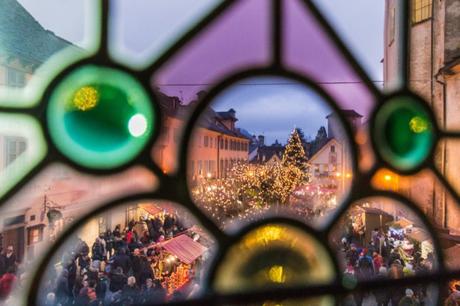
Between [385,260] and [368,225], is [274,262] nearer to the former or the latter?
[385,260]

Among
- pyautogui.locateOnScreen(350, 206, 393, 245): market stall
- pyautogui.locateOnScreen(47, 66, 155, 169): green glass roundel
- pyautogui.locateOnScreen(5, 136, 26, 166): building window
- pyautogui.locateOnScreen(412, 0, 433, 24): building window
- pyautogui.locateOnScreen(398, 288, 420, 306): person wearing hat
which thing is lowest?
pyautogui.locateOnScreen(398, 288, 420, 306): person wearing hat

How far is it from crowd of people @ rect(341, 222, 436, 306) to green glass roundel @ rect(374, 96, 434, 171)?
1174mm

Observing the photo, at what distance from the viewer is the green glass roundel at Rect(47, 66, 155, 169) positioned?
0.85 metres

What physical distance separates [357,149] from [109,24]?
25.9 inches

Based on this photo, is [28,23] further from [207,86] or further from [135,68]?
[207,86]

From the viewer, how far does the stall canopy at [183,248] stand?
386 centimetres

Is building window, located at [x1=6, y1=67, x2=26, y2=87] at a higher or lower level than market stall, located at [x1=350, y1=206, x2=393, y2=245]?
higher

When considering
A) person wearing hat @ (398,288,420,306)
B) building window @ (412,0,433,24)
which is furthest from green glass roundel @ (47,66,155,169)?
building window @ (412,0,433,24)

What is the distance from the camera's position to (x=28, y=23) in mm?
1162

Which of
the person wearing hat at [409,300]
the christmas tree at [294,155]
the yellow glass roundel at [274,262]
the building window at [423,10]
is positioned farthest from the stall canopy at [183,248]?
the building window at [423,10]

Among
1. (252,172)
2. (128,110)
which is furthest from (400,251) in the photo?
(128,110)

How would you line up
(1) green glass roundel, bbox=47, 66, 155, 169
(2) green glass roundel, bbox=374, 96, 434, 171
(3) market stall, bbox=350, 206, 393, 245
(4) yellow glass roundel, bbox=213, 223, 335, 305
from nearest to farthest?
(1) green glass roundel, bbox=47, 66, 155, 169
(4) yellow glass roundel, bbox=213, 223, 335, 305
(2) green glass roundel, bbox=374, 96, 434, 171
(3) market stall, bbox=350, 206, 393, 245

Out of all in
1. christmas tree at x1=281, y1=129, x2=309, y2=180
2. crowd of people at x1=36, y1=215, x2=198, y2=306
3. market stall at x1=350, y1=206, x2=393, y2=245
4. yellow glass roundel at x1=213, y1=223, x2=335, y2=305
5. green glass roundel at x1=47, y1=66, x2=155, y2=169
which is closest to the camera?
green glass roundel at x1=47, y1=66, x2=155, y2=169

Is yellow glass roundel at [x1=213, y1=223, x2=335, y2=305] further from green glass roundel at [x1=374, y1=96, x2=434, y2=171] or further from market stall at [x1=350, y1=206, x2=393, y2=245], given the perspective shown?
market stall at [x1=350, y1=206, x2=393, y2=245]
